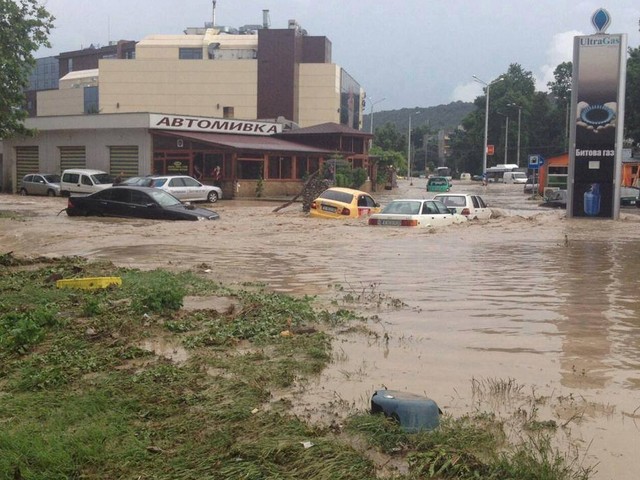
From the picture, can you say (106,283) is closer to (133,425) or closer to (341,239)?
(133,425)

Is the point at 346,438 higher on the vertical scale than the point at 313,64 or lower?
lower

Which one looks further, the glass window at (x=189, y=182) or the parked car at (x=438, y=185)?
the parked car at (x=438, y=185)

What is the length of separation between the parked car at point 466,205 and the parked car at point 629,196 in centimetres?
1735

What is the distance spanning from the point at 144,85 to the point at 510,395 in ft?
241

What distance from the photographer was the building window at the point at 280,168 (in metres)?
44.6

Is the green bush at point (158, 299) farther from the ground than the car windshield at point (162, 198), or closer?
closer

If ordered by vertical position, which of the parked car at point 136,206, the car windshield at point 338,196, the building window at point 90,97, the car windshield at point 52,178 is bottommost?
the parked car at point 136,206

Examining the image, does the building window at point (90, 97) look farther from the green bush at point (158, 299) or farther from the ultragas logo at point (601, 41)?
the green bush at point (158, 299)

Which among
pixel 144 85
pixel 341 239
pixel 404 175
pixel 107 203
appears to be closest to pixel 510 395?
pixel 341 239

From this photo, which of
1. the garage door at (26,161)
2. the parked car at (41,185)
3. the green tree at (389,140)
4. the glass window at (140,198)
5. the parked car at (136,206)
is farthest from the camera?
the green tree at (389,140)

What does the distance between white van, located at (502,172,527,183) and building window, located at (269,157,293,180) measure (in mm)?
44848

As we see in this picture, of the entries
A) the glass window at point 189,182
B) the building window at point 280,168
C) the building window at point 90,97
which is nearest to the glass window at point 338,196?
the glass window at point 189,182

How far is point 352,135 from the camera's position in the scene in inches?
2000

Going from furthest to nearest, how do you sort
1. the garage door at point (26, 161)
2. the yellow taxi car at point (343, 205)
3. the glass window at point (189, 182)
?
the garage door at point (26, 161) < the glass window at point (189, 182) < the yellow taxi car at point (343, 205)
